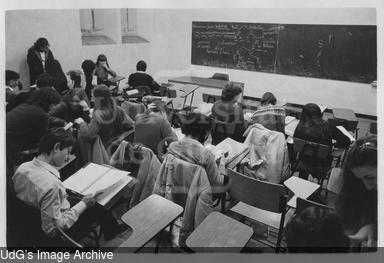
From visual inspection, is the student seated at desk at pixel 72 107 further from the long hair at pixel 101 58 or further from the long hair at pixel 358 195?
the long hair at pixel 358 195

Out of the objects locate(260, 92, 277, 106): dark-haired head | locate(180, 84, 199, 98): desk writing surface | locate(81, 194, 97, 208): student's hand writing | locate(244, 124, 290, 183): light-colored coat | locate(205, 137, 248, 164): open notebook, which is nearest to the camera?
locate(81, 194, 97, 208): student's hand writing

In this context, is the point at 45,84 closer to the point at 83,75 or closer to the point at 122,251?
the point at 83,75

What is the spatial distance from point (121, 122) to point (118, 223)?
845mm

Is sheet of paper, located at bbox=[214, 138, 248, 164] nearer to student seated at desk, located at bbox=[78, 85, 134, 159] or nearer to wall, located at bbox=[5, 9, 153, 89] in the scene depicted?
student seated at desk, located at bbox=[78, 85, 134, 159]

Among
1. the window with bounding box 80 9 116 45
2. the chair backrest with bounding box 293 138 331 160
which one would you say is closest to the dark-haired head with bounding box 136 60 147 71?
the window with bounding box 80 9 116 45

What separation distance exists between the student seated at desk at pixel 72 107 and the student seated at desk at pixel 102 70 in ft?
0.79

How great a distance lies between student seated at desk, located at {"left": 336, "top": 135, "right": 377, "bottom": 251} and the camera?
1589 mm

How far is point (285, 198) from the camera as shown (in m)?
1.79

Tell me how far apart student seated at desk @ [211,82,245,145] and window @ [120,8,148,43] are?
1014mm

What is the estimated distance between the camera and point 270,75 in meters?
3.46

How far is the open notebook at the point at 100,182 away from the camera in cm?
175

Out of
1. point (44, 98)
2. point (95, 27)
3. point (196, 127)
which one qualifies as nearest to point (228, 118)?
point (196, 127)

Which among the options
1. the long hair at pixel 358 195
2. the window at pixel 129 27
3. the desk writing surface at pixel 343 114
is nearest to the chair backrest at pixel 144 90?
the window at pixel 129 27

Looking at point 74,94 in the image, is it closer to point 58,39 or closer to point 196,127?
point 58,39
